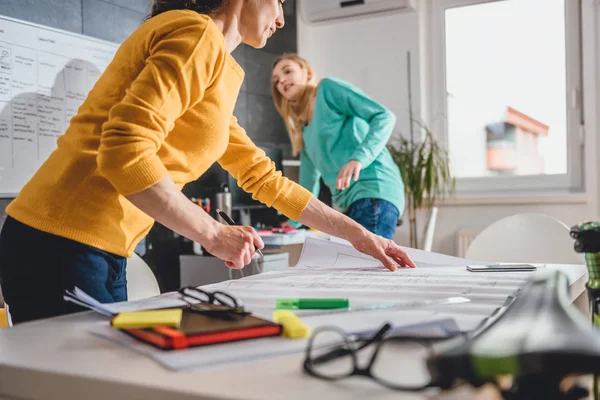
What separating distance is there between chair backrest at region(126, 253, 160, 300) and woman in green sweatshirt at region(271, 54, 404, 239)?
27.8 inches

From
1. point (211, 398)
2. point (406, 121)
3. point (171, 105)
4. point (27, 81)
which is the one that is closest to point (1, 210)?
point (27, 81)

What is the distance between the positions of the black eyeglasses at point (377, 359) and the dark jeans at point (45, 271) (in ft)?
1.66

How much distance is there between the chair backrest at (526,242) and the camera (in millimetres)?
1915

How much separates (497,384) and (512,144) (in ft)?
11.9

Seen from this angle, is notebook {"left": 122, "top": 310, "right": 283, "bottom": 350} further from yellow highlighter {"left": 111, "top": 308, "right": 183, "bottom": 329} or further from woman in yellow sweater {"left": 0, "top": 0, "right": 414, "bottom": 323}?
woman in yellow sweater {"left": 0, "top": 0, "right": 414, "bottom": 323}

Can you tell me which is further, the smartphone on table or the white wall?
the white wall

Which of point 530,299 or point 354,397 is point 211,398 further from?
point 530,299

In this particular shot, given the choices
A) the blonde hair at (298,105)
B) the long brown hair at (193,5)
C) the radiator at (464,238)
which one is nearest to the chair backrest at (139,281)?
the long brown hair at (193,5)

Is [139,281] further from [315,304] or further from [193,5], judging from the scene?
[315,304]

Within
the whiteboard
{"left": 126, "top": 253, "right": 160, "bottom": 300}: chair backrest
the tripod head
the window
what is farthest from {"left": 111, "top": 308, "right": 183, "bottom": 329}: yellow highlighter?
the window

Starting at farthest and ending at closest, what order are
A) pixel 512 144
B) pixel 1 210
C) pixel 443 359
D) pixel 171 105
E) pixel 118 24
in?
pixel 512 144 < pixel 118 24 < pixel 1 210 < pixel 171 105 < pixel 443 359

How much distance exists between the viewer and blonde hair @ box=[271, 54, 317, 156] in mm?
2682

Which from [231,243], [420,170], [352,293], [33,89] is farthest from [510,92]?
[231,243]

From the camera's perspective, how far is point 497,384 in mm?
444
